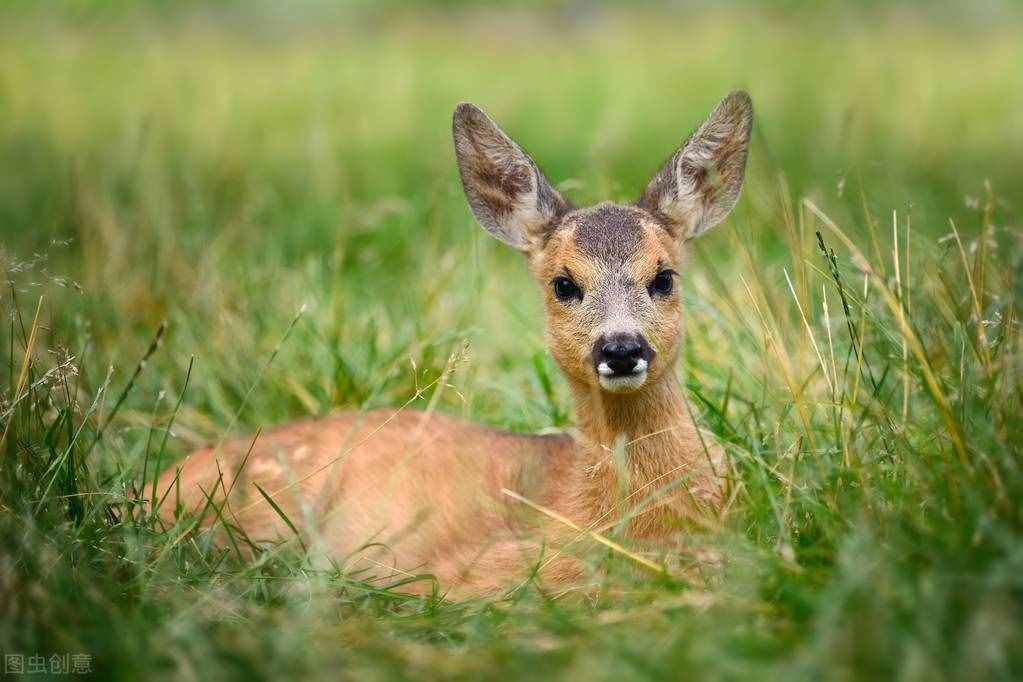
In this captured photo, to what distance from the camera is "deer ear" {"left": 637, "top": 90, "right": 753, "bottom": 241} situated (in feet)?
13.9

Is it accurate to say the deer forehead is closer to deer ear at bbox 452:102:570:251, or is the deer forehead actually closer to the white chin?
deer ear at bbox 452:102:570:251

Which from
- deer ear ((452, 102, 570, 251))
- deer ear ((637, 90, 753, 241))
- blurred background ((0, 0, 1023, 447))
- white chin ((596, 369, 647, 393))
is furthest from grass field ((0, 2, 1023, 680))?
deer ear ((452, 102, 570, 251))

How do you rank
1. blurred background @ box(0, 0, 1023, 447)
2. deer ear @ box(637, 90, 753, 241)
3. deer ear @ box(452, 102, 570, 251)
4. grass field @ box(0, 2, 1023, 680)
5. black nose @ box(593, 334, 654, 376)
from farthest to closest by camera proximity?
blurred background @ box(0, 0, 1023, 447)
deer ear @ box(452, 102, 570, 251)
deer ear @ box(637, 90, 753, 241)
black nose @ box(593, 334, 654, 376)
grass field @ box(0, 2, 1023, 680)

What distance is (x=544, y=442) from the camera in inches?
170

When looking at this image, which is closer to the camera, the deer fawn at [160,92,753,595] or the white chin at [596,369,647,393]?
the white chin at [596,369,647,393]

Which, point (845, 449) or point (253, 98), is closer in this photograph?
point (845, 449)

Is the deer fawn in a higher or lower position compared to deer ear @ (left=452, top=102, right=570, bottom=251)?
lower

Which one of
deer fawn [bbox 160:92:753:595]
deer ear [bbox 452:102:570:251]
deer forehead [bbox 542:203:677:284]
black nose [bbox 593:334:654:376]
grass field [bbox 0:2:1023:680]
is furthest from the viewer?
deer ear [bbox 452:102:570:251]

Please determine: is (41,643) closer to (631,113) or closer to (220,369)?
(220,369)

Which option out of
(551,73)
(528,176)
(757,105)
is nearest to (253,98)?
(551,73)

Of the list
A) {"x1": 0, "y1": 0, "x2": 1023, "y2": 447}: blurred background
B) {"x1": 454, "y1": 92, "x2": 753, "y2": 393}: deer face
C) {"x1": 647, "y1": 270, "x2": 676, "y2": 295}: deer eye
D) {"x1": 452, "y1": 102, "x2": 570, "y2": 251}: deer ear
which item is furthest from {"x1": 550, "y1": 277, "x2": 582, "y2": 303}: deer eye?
{"x1": 0, "y1": 0, "x2": 1023, "y2": 447}: blurred background

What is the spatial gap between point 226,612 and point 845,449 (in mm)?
1563

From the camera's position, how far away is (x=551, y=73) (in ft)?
43.5

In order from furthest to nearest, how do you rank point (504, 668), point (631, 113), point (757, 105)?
point (631, 113), point (757, 105), point (504, 668)
